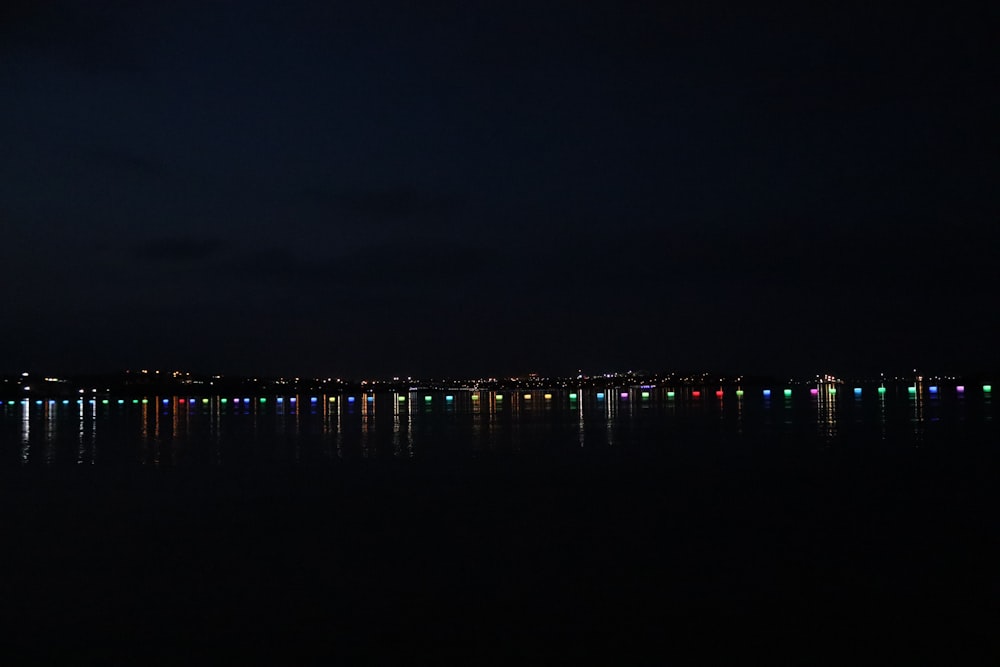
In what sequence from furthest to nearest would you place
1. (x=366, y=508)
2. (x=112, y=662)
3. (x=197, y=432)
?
(x=197, y=432) → (x=366, y=508) → (x=112, y=662)

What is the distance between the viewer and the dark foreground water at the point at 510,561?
11555 mm

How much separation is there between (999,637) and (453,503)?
13.2m

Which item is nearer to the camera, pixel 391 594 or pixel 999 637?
pixel 999 637

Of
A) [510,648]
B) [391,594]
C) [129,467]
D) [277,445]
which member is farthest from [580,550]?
[277,445]

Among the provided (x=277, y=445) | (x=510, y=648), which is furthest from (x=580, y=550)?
(x=277, y=445)

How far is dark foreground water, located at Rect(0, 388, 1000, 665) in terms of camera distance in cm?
1155

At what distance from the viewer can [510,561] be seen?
1585cm

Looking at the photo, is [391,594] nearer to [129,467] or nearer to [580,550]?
[580,550]

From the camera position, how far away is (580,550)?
54.5 feet

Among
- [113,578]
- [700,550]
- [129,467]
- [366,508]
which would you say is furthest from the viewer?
[129,467]

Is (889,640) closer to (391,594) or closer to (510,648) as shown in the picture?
(510,648)

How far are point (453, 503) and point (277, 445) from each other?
22.7 m

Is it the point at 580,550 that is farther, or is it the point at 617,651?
the point at 580,550

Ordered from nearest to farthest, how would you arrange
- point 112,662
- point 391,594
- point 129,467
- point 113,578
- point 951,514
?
1. point 112,662
2. point 391,594
3. point 113,578
4. point 951,514
5. point 129,467
